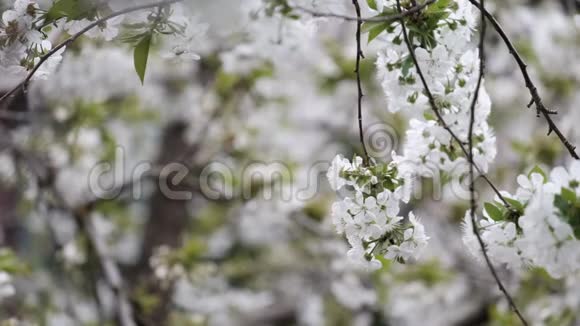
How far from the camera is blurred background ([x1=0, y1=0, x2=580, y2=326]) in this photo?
243cm

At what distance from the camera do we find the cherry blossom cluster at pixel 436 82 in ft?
3.76

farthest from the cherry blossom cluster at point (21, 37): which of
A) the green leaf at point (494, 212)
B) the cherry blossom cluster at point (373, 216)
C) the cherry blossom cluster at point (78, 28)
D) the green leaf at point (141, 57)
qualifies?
the green leaf at point (494, 212)

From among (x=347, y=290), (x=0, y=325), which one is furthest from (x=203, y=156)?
(x=0, y=325)

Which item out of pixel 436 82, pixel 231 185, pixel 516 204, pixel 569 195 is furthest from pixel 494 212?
pixel 231 185

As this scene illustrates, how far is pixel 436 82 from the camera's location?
46.8 inches

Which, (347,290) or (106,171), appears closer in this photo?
(347,290)

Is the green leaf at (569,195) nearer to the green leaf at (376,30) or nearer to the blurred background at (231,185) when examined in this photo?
the green leaf at (376,30)

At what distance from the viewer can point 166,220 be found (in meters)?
3.48

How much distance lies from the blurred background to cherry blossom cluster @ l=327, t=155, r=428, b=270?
0.75 m

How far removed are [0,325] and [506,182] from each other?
2.49 metres

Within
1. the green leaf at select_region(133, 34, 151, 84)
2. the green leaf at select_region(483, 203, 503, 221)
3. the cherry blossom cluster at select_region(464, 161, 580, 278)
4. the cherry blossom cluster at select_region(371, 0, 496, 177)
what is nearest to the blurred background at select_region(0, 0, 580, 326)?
the cherry blossom cluster at select_region(371, 0, 496, 177)

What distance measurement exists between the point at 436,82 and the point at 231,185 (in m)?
1.88

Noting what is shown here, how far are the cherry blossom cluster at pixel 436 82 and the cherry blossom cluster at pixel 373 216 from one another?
0.07m

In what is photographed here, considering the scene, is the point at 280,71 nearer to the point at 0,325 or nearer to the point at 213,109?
the point at 213,109
